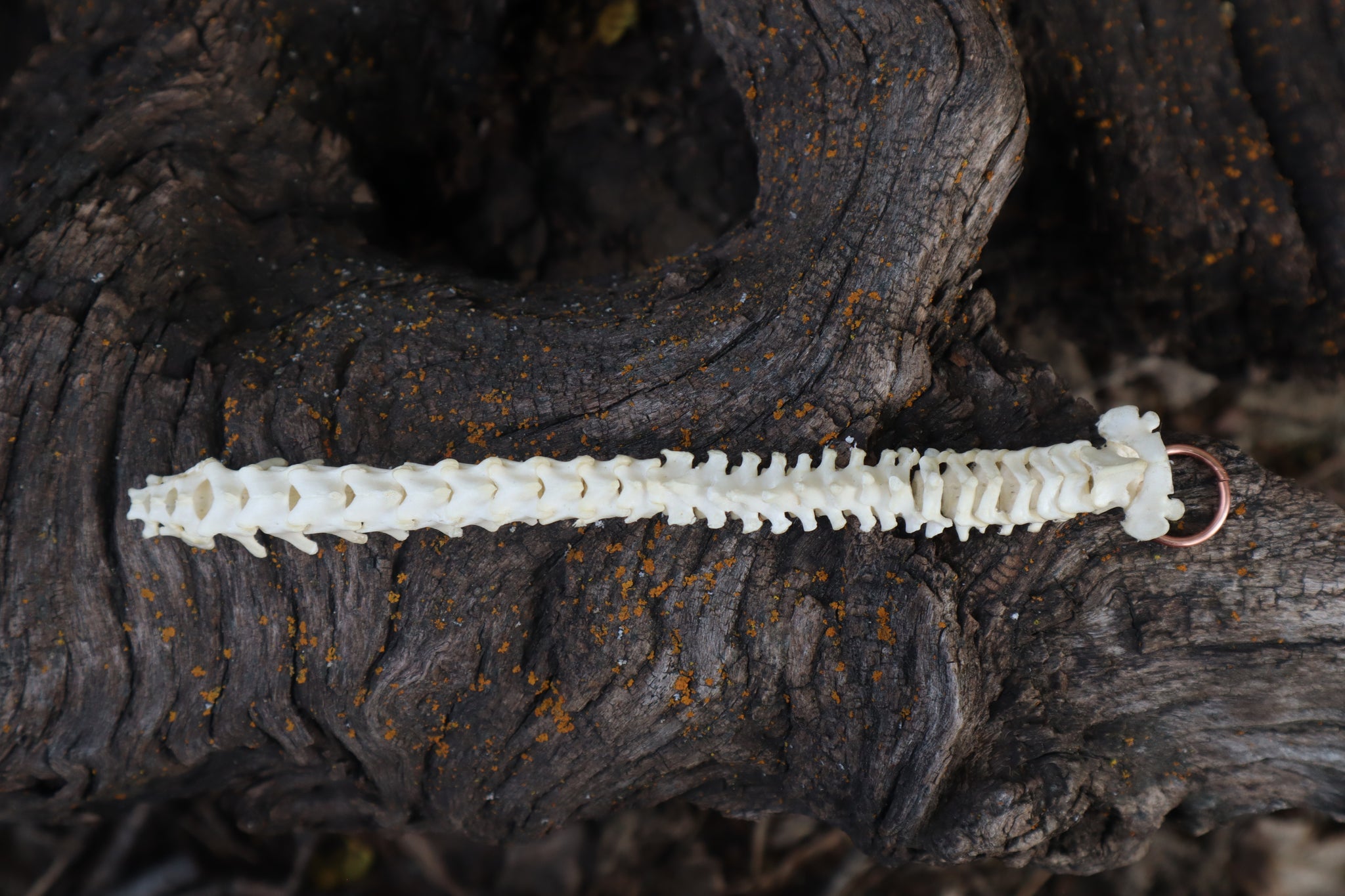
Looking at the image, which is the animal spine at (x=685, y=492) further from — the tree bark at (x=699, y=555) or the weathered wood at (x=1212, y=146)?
the weathered wood at (x=1212, y=146)

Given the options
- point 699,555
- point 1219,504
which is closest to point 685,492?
point 699,555

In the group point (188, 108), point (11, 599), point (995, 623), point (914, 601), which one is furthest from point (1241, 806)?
point (188, 108)

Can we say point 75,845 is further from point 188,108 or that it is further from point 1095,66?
point 1095,66

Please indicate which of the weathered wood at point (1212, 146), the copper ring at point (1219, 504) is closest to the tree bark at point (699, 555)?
the copper ring at point (1219, 504)

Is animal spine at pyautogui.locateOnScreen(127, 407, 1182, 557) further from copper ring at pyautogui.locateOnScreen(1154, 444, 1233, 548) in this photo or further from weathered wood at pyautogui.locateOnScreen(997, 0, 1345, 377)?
weathered wood at pyautogui.locateOnScreen(997, 0, 1345, 377)

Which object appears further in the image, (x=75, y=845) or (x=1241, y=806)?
(x=75, y=845)
